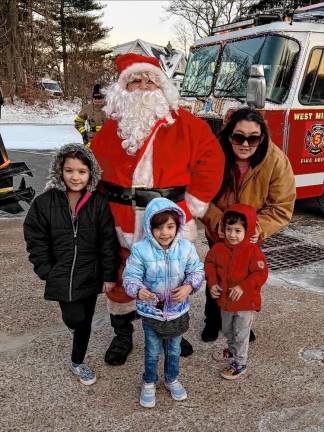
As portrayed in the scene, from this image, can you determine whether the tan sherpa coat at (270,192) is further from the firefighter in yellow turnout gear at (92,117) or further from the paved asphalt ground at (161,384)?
the firefighter in yellow turnout gear at (92,117)

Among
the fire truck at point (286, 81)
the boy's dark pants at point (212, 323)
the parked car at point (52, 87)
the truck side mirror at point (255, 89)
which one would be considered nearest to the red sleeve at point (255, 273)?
the boy's dark pants at point (212, 323)

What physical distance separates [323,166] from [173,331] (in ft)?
14.6

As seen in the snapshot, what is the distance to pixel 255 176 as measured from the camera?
2.83 metres

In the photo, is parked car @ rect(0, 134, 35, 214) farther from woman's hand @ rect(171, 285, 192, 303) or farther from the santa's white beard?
woman's hand @ rect(171, 285, 192, 303)

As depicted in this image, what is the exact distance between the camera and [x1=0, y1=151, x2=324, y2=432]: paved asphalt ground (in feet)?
8.02

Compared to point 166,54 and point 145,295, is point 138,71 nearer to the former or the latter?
point 145,295

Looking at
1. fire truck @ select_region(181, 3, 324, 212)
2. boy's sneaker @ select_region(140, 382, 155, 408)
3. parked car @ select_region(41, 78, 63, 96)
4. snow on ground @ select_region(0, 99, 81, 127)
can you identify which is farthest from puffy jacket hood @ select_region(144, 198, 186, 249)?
parked car @ select_region(41, 78, 63, 96)

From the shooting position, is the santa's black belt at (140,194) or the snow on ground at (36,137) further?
the snow on ground at (36,137)

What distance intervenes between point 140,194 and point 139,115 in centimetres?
48

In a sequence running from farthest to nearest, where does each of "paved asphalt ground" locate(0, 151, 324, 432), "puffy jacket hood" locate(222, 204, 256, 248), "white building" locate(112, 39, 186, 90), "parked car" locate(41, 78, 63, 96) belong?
"parked car" locate(41, 78, 63, 96) < "white building" locate(112, 39, 186, 90) < "puffy jacket hood" locate(222, 204, 256, 248) < "paved asphalt ground" locate(0, 151, 324, 432)

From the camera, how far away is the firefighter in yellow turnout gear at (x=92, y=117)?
26.2 ft

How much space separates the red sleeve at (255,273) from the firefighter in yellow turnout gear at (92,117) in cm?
576

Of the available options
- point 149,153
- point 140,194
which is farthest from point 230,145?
point 140,194

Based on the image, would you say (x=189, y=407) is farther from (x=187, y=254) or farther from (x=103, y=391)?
(x=187, y=254)
